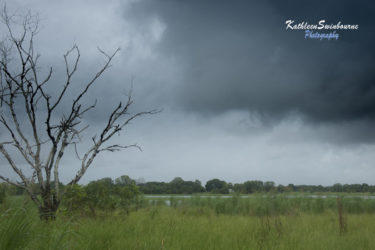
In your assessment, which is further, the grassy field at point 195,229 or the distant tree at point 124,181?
the distant tree at point 124,181

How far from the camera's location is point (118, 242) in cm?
480

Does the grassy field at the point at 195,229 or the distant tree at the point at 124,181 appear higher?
the distant tree at the point at 124,181

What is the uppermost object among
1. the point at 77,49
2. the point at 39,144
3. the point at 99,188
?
the point at 77,49

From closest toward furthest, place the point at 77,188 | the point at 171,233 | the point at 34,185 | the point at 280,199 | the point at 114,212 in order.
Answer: the point at 171,233, the point at 34,185, the point at 77,188, the point at 114,212, the point at 280,199

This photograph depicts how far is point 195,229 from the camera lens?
6695 mm

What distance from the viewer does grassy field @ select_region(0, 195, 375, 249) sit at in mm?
3344

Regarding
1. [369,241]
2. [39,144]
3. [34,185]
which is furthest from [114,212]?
[369,241]

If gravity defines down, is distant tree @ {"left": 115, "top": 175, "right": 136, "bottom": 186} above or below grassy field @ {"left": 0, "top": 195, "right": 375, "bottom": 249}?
above

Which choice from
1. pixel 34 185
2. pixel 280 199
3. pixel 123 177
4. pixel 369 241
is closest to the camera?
pixel 369 241

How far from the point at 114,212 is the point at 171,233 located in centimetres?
331

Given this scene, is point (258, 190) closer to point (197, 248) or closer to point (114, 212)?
point (114, 212)

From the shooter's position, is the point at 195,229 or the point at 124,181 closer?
the point at 195,229

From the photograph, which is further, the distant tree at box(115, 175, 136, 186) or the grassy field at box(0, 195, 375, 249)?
the distant tree at box(115, 175, 136, 186)

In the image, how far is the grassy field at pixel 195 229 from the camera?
3.34 m
